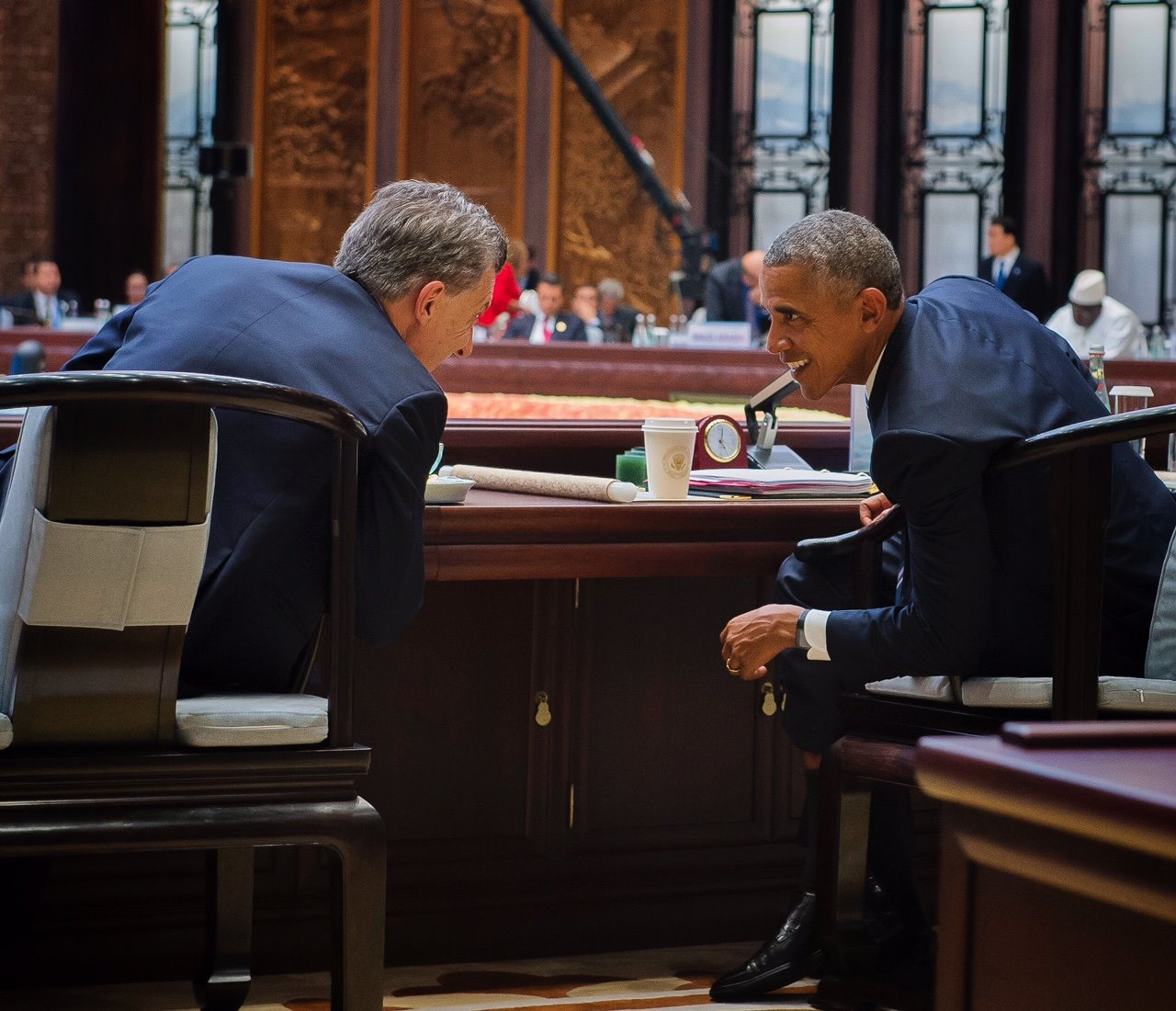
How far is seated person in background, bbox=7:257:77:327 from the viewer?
9.11 meters

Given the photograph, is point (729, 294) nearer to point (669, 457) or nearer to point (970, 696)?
point (669, 457)

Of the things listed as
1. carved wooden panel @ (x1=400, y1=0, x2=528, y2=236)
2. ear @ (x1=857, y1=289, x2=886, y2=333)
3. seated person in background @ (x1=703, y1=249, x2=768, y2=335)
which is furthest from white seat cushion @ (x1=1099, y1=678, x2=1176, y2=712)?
carved wooden panel @ (x1=400, y1=0, x2=528, y2=236)

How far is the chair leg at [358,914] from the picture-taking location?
1576 mm

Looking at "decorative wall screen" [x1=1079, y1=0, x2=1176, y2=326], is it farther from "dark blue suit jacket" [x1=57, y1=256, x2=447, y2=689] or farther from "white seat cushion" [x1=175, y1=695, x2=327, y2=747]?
"white seat cushion" [x1=175, y1=695, x2=327, y2=747]

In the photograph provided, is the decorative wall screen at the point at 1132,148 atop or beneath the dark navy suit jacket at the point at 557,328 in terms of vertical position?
atop

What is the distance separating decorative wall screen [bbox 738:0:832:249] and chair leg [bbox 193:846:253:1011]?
36.0ft

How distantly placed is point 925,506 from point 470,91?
11882 mm

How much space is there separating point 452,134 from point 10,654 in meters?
12.2

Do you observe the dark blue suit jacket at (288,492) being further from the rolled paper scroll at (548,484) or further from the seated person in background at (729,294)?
the seated person in background at (729,294)

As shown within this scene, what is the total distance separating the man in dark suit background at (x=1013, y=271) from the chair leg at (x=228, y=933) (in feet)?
29.5

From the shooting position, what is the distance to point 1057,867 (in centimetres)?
75

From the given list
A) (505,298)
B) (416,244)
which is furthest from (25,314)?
(416,244)

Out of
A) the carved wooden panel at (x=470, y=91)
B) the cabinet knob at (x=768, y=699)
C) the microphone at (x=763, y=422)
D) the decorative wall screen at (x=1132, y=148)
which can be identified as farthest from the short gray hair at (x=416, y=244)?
the carved wooden panel at (x=470, y=91)

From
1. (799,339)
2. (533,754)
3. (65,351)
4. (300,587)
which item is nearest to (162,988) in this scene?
(533,754)
